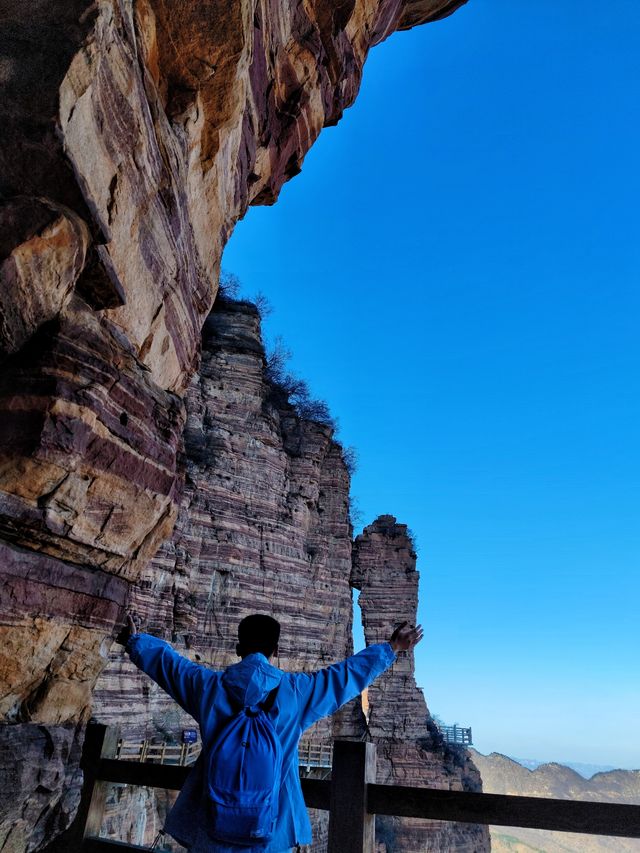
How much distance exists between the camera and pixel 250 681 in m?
2.29

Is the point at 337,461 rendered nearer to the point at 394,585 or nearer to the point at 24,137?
the point at 394,585

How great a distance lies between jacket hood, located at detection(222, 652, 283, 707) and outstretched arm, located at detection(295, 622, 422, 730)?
0.53 feet

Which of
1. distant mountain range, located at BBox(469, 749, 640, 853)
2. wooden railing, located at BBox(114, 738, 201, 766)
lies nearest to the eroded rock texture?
wooden railing, located at BBox(114, 738, 201, 766)

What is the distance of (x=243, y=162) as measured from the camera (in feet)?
15.0

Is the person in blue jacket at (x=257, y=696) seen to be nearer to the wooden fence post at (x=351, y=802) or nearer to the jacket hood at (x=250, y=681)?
the jacket hood at (x=250, y=681)

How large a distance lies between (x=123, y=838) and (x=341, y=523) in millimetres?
13495

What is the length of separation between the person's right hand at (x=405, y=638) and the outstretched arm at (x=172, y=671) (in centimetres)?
90

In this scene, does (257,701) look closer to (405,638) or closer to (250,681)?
(250,681)

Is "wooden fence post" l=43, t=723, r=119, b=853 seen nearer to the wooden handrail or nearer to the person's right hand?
the wooden handrail

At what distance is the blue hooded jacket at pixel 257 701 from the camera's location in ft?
7.14

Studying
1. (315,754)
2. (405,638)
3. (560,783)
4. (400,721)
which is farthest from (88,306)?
(560,783)

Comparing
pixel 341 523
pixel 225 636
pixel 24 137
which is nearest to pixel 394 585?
pixel 341 523

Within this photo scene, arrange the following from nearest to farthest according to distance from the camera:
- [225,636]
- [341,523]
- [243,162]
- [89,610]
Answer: [89,610] → [243,162] → [225,636] → [341,523]

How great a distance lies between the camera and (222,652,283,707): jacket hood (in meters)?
2.29
